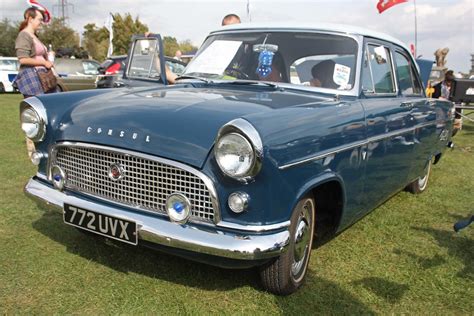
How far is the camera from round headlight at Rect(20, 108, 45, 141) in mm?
3016

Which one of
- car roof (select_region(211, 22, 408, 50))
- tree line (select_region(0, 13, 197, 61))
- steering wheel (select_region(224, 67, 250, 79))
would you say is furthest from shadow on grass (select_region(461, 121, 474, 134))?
tree line (select_region(0, 13, 197, 61))

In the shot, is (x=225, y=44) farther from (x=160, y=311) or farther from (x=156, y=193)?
(x=160, y=311)

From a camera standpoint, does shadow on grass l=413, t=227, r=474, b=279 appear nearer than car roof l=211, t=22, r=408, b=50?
Yes

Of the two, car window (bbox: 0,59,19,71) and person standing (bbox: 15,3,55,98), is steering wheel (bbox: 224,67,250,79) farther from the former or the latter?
car window (bbox: 0,59,19,71)

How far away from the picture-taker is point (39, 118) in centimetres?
301

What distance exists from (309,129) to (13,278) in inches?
79.2

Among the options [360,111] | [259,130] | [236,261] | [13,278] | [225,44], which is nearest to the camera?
[259,130]

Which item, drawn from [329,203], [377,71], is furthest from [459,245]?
[377,71]

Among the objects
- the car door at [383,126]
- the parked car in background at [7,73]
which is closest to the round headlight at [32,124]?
the car door at [383,126]

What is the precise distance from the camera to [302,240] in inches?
112

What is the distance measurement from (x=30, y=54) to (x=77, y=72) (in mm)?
13069

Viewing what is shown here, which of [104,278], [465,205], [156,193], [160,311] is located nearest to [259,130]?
[156,193]

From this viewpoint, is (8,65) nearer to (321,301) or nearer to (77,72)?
(77,72)

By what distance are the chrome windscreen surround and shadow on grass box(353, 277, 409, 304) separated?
1.26m
